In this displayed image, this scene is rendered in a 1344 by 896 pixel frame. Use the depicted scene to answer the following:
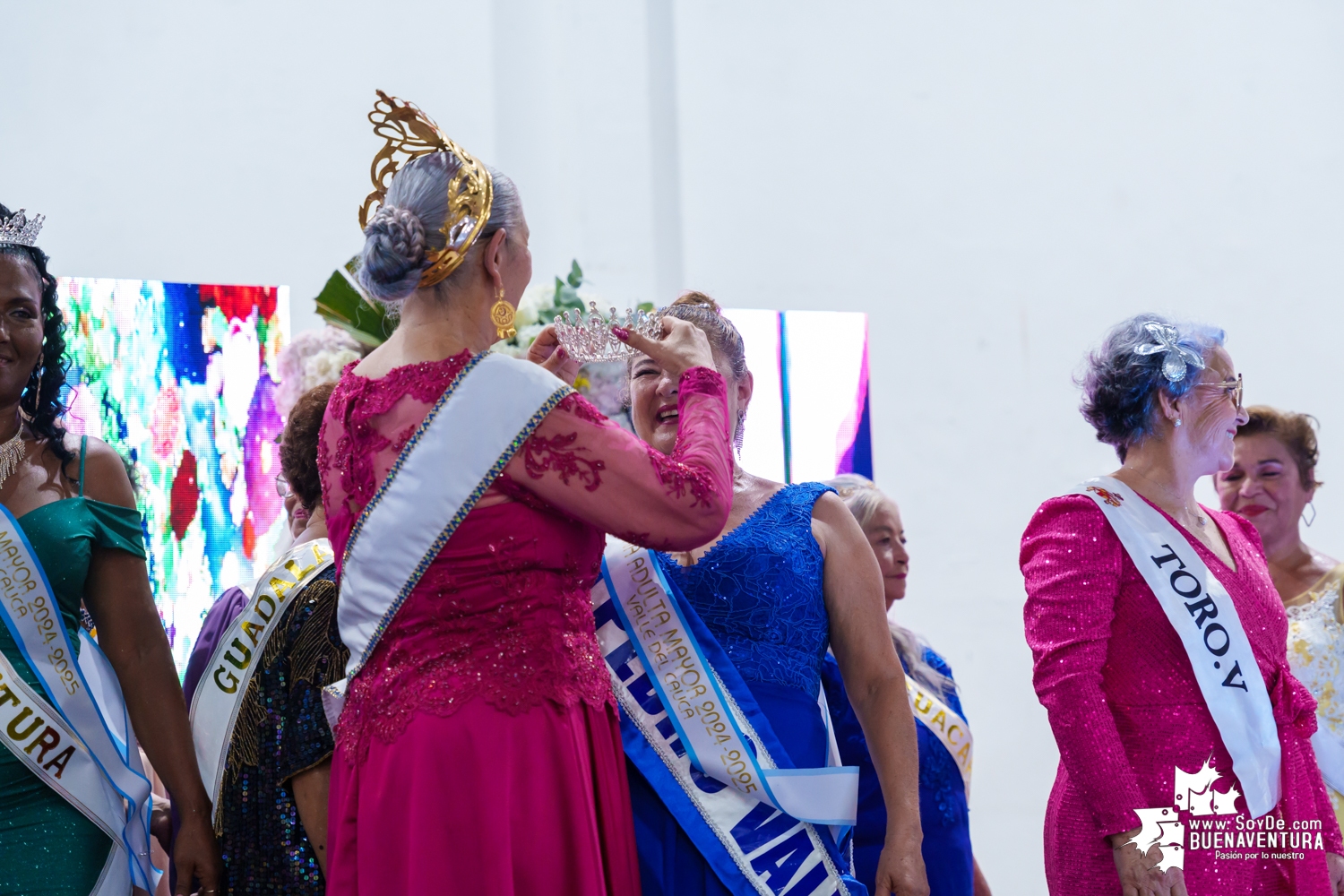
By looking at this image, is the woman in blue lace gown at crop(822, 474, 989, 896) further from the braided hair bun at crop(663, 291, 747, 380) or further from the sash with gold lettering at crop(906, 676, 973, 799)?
the braided hair bun at crop(663, 291, 747, 380)

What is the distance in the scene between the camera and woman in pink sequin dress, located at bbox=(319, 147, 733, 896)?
1.24 meters

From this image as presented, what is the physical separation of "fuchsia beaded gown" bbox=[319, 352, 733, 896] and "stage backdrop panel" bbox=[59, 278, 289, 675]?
5.12 ft

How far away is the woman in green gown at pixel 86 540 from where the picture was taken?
1.55 metres

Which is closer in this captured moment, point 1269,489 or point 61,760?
point 61,760

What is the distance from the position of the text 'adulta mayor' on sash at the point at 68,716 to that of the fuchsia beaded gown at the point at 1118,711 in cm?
120

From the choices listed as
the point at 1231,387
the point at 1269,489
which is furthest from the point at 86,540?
the point at 1269,489

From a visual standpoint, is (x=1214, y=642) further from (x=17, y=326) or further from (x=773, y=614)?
(x=17, y=326)

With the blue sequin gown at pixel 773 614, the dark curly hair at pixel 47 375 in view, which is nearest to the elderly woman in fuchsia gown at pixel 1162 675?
the blue sequin gown at pixel 773 614

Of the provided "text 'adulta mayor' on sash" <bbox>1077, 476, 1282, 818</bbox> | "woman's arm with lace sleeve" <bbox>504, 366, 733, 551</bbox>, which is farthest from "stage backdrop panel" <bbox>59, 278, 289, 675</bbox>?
"text 'adulta mayor' on sash" <bbox>1077, 476, 1282, 818</bbox>

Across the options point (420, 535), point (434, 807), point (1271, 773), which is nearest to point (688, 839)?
point (434, 807)

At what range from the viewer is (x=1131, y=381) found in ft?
6.48

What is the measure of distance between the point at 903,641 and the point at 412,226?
5.10 feet

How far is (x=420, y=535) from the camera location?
1.27 metres

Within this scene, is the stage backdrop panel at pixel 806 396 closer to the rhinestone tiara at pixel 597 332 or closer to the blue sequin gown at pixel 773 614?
the blue sequin gown at pixel 773 614
